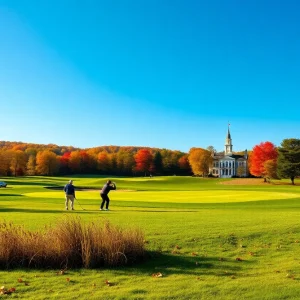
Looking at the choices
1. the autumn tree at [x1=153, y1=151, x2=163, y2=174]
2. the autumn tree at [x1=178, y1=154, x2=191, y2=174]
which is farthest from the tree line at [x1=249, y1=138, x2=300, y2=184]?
the autumn tree at [x1=178, y1=154, x2=191, y2=174]

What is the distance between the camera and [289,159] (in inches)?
3295

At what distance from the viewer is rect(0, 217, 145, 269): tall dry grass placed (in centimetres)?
1243

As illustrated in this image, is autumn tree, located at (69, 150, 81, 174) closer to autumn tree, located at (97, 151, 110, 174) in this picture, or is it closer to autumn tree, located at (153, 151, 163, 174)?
autumn tree, located at (97, 151, 110, 174)

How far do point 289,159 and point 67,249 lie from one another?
78.2 metres

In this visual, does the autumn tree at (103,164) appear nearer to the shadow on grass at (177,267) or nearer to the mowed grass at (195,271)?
the mowed grass at (195,271)

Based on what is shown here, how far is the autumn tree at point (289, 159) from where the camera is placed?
8281 centimetres

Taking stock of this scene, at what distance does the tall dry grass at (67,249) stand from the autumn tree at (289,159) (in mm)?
75795

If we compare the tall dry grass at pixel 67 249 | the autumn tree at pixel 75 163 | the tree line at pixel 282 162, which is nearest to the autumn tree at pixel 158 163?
the autumn tree at pixel 75 163

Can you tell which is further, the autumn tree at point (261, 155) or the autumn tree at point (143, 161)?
the autumn tree at point (143, 161)

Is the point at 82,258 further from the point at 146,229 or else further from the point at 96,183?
the point at 96,183

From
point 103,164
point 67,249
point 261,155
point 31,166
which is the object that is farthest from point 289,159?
point 31,166

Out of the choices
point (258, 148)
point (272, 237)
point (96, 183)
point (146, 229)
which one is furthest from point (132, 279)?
point (258, 148)

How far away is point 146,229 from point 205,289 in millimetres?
6654

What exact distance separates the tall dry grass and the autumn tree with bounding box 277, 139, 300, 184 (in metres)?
75.8
